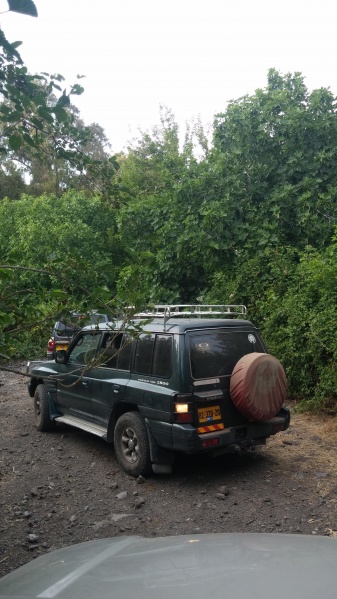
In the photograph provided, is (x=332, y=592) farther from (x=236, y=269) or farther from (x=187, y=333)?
(x=236, y=269)

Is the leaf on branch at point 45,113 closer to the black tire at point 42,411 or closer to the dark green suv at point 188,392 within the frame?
the dark green suv at point 188,392

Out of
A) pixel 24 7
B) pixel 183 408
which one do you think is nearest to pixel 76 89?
pixel 24 7

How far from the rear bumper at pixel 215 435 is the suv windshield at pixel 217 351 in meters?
0.56

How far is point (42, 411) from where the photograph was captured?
779 cm

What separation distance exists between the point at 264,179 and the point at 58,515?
8.50m

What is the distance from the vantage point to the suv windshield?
218 inches

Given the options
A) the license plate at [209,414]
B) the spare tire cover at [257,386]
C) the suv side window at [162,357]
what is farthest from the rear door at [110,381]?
the spare tire cover at [257,386]

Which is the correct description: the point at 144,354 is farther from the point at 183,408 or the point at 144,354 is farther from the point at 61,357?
the point at 61,357

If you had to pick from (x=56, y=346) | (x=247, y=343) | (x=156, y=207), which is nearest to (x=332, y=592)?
(x=247, y=343)

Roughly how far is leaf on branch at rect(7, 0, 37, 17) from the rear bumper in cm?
380

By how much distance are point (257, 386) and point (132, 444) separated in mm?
1556

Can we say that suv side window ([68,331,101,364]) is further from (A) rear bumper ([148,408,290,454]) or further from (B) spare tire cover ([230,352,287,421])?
(B) spare tire cover ([230,352,287,421])

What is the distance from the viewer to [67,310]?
385 centimetres

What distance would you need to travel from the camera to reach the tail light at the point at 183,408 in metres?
5.29
